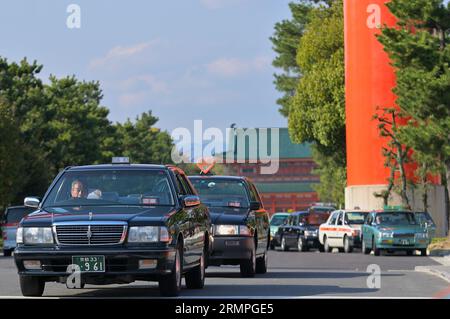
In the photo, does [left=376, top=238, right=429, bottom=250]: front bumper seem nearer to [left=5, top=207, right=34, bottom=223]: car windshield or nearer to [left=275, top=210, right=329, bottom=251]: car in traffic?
[left=275, top=210, right=329, bottom=251]: car in traffic

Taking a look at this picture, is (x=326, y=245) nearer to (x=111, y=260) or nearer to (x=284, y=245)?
(x=284, y=245)

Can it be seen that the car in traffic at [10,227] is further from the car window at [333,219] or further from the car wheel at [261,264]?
the car wheel at [261,264]

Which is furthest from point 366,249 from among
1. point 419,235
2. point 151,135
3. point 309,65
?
point 151,135

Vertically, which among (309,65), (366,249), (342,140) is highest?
(309,65)

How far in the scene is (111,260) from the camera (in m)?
15.3

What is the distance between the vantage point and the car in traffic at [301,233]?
48562 mm

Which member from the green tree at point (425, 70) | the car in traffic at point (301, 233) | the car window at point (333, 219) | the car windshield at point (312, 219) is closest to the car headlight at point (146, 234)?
the green tree at point (425, 70)

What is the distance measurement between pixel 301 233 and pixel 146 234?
110 ft

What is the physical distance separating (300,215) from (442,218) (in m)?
18.1

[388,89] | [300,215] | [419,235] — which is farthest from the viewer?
[388,89]

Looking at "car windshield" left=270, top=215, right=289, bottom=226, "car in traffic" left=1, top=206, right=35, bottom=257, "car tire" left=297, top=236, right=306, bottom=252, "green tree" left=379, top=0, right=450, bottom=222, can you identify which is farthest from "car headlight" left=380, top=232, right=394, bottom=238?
"car windshield" left=270, top=215, right=289, bottom=226

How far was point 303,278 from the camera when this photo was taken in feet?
73.5

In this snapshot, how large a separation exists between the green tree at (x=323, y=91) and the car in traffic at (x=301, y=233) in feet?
75.0
